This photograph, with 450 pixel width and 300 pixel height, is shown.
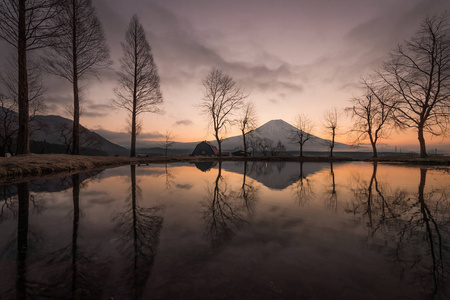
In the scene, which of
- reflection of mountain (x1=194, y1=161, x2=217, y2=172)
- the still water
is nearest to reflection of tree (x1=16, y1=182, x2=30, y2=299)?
the still water

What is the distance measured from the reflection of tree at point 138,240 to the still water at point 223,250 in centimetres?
1

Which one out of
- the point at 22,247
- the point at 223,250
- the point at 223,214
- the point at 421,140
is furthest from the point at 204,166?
the point at 421,140

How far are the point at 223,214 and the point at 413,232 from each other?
2770mm

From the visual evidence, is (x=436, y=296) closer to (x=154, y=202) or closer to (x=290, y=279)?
(x=290, y=279)

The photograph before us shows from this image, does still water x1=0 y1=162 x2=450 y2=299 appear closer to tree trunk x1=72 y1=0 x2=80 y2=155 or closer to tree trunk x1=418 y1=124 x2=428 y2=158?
tree trunk x1=72 y1=0 x2=80 y2=155

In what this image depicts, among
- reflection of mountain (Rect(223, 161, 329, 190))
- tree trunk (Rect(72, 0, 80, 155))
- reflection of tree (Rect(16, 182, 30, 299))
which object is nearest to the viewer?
reflection of tree (Rect(16, 182, 30, 299))

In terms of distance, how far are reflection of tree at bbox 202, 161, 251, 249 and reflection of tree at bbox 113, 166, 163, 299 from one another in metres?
0.72

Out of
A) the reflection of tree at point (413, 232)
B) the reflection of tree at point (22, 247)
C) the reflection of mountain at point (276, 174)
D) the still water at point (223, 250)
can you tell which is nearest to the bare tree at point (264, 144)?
the reflection of mountain at point (276, 174)

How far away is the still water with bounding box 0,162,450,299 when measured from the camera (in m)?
1.52

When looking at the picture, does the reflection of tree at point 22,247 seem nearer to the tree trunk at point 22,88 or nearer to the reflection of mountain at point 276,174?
the reflection of mountain at point 276,174

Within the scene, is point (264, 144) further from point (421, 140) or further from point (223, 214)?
point (223, 214)

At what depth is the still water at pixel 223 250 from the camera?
1.52 m

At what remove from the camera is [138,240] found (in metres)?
Answer: 2.39

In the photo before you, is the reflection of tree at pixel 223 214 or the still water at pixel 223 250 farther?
the reflection of tree at pixel 223 214
